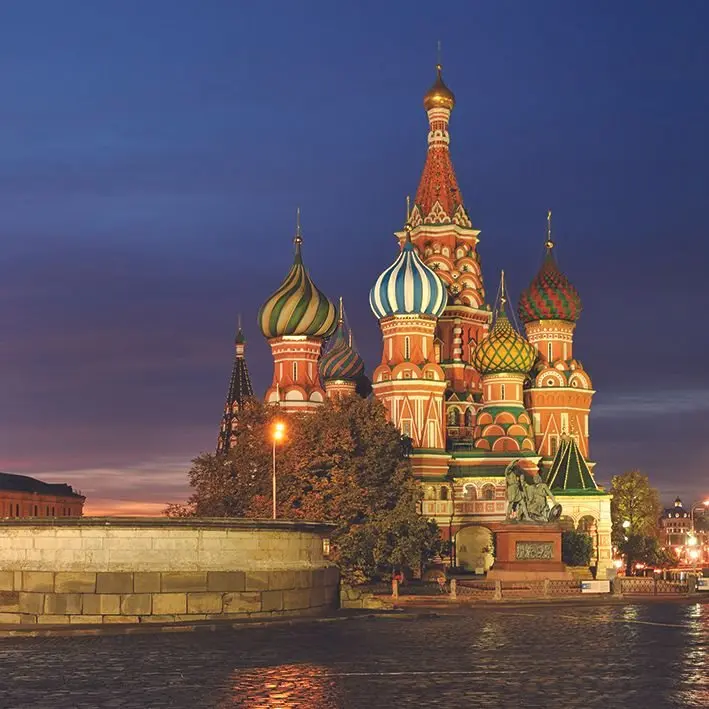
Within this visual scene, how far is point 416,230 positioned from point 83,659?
73978mm

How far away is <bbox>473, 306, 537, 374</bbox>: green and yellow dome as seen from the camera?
88688 millimetres

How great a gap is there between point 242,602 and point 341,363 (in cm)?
6580

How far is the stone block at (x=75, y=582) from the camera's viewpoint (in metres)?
29.7

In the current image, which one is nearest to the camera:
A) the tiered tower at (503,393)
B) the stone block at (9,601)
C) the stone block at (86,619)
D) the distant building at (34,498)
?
the stone block at (86,619)

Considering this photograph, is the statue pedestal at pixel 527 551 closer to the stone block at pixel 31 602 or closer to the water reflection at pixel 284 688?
the stone block at pixel 31 602

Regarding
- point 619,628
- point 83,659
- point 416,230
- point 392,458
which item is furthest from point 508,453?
point 83,659

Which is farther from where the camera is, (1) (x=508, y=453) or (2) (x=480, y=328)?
(2) (x=480, y=328)

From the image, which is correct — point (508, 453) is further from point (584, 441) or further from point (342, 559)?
point (342, 559)

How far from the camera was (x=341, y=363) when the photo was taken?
96500 mm

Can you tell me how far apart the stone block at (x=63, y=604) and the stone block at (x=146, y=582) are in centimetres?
133

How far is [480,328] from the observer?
9488cm

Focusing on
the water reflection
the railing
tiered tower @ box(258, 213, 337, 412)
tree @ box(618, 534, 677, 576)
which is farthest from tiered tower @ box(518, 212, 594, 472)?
the water reflection

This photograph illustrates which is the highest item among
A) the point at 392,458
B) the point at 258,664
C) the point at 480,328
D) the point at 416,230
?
the point at 416,230

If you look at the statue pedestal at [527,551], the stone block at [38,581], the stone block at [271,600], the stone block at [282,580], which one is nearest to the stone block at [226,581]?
the stone block at [271,600]
